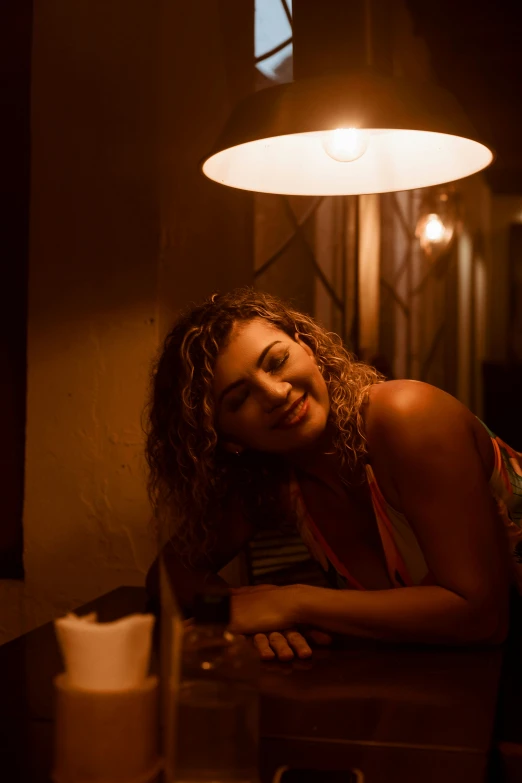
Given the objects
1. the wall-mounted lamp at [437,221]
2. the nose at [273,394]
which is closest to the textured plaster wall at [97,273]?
the nose at [273,394]

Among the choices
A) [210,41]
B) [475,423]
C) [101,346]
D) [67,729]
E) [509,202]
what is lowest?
[67,729]

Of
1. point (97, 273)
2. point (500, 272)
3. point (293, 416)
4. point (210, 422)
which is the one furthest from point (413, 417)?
point (500, 272)

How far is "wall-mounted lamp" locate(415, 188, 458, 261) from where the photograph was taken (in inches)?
95.3

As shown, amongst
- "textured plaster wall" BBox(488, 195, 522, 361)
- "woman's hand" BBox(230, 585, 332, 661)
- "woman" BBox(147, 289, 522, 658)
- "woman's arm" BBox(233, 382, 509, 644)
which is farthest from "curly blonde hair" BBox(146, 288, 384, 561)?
"textured plaster wall" BBox(488, 195, 522, 361)

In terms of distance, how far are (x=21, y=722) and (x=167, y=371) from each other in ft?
2.08

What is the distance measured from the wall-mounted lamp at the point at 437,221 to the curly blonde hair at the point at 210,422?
42.4 inches

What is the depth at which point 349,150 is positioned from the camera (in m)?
1.22

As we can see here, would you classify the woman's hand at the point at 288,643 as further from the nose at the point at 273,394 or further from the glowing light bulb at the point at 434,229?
the glowing light bulb at the point at 434,229

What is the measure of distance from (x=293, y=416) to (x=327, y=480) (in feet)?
0.73

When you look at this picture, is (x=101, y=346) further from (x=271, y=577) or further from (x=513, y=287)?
(x=513, y=287)

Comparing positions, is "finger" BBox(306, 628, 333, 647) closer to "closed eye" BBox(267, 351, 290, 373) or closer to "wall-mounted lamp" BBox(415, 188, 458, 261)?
"closed eye" BBox(267, 351, 290, 373)

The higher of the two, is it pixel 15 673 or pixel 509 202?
pixel 509 202

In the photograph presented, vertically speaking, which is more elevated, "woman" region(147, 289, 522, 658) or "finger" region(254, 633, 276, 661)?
"woman" region(147, 289, 522, 658)

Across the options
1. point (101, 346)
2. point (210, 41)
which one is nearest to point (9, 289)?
point (101, 346)
